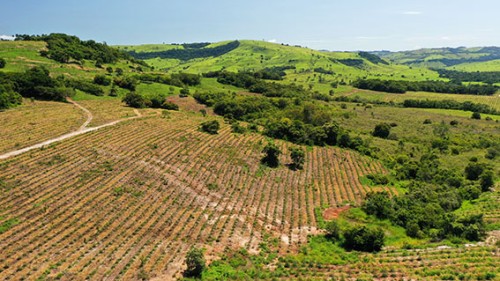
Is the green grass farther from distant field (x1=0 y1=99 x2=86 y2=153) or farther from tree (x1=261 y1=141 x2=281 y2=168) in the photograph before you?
tree (x1=261 y1=141 x2=281 y2=168)

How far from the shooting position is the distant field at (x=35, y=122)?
57.1 meters

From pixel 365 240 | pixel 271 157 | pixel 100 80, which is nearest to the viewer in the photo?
pixel 365 240

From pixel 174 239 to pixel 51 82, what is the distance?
75660 millimetres

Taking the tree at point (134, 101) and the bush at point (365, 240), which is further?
the tree at point (134, 101)

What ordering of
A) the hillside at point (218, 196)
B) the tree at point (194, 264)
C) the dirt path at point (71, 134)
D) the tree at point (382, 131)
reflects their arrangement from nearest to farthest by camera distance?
the tree at point (194, 264) < the hillside at point (218, 196) < the dirt path at point (71, 134) < the tree at point (382, 131)

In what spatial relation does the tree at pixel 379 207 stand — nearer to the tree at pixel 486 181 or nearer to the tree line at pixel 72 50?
the tree at pixel 486 181

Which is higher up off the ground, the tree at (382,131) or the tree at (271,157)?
the tree at (271,157)

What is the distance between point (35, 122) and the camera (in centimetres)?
6738

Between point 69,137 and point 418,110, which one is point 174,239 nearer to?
point 69,137

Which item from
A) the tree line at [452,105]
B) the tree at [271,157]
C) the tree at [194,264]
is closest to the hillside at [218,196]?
the tree at [271,157]

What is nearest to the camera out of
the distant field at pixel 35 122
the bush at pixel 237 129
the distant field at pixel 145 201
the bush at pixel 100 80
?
the distant field at pixel 145 201

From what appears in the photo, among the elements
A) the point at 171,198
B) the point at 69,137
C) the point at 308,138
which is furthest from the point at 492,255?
the point at 69,137

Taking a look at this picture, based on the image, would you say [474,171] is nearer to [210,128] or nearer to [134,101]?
[210,128]

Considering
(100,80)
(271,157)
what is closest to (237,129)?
(271,157)
